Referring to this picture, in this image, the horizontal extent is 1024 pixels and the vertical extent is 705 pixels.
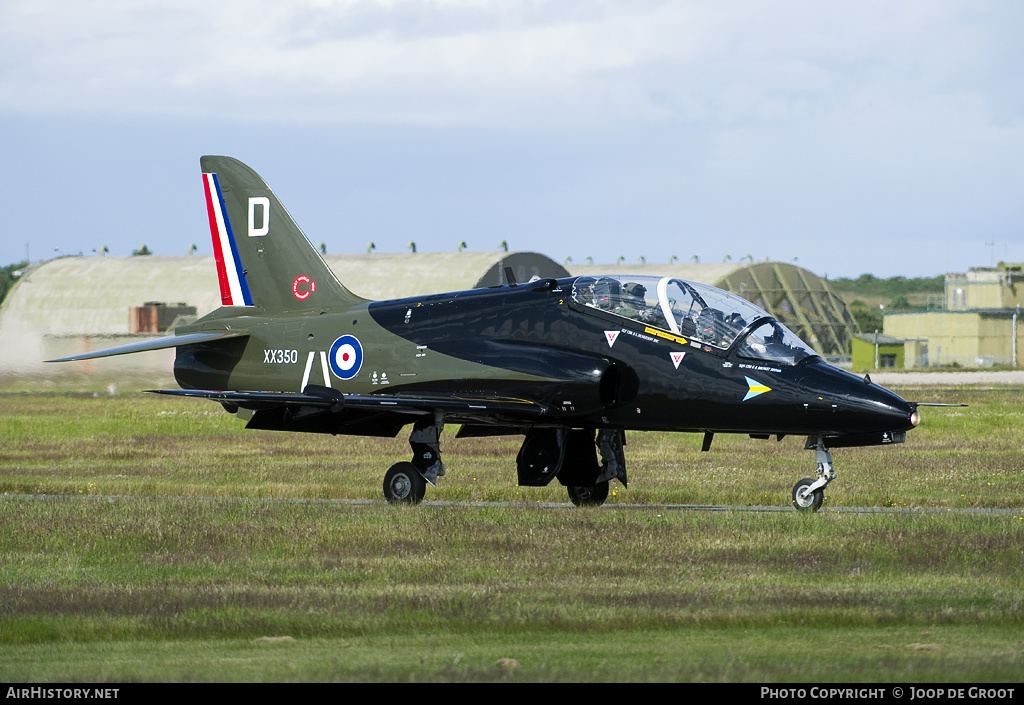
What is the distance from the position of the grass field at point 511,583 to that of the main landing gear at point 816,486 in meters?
0.29

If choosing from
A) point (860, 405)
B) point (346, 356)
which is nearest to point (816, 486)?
point (860, 405)

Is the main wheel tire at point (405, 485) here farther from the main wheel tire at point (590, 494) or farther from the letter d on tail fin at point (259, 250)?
the letter d on tail fin at point (259, 250)

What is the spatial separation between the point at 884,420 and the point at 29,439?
26.3 m

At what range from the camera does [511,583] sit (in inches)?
484

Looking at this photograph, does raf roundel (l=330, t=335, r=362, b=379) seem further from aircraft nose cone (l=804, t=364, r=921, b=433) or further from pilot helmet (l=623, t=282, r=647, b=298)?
aircraft nose cone (l=804, t=364, r=921, b=433)

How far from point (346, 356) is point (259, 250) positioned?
348cm

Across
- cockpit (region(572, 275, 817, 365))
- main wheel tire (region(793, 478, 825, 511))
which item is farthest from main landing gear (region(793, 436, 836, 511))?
cockpit (region(572, 275, 817, 365))

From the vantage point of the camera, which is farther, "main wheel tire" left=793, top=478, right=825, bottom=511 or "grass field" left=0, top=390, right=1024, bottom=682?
"main wheel tire" left=793, top=478, right=825, bottom=511

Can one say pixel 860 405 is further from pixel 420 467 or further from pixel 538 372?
pixel 420 467

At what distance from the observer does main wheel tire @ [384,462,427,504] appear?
19.0m

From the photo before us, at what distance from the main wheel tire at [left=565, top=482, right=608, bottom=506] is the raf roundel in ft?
12.6

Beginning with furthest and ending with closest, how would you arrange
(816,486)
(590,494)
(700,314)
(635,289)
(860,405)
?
(590,494), (635,289), (700,314), (816,486), (860,405)
